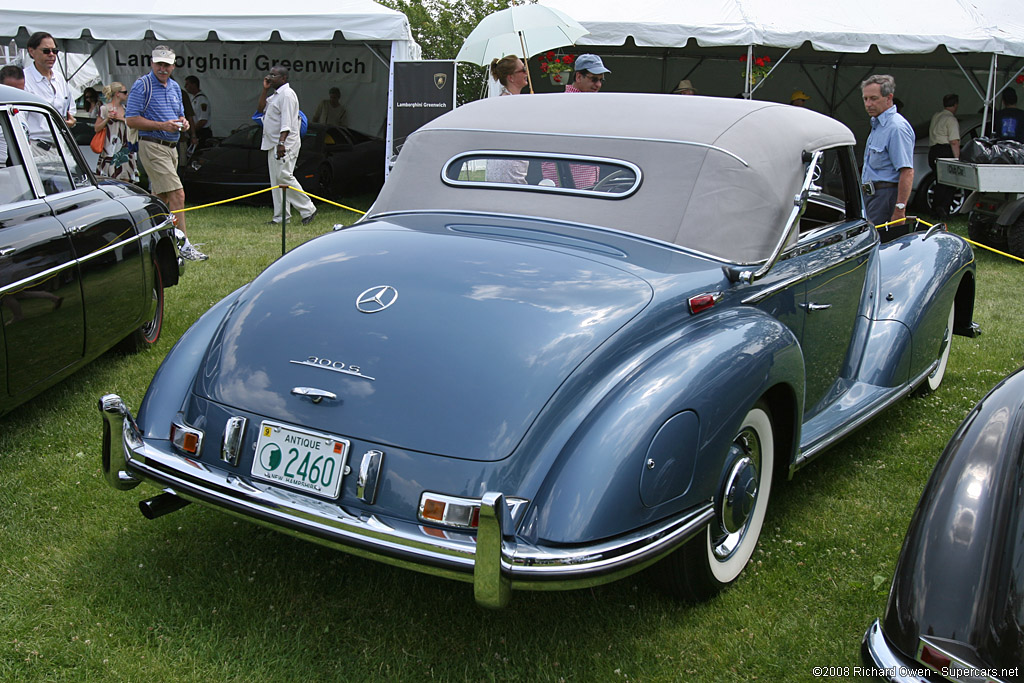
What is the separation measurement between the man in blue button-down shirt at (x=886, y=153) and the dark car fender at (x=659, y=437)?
5.05 m

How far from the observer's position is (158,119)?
A: 28.4ft

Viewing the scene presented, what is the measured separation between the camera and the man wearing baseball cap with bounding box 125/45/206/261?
28.2ft

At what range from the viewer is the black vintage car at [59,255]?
4109 mm

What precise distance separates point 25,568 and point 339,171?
37.2 feet

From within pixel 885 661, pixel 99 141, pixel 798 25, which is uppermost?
pixel 798 25

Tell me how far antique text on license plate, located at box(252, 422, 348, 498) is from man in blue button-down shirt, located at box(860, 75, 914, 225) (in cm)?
604

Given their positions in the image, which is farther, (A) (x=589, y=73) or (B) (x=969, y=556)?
(A) (x=589, y=73)

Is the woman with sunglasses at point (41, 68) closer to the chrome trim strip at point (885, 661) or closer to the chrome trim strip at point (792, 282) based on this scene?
the chrome trim strip at point (792, 282)

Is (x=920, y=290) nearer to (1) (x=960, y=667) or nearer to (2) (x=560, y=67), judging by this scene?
(1) (x=960, y=667)

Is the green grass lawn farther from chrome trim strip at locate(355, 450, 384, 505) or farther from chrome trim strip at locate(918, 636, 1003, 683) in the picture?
chrome trim strip at locate(918, 636, 1003, 683)

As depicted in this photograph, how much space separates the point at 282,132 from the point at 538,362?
9.35 meters

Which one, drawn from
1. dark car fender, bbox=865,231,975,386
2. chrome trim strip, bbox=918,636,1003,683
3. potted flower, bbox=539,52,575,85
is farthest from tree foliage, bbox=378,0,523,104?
chrome trim strip, bbox=918,636,1003,683

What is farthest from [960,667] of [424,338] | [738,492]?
[424,338]

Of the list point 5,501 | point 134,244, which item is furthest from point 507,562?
point 134,244
